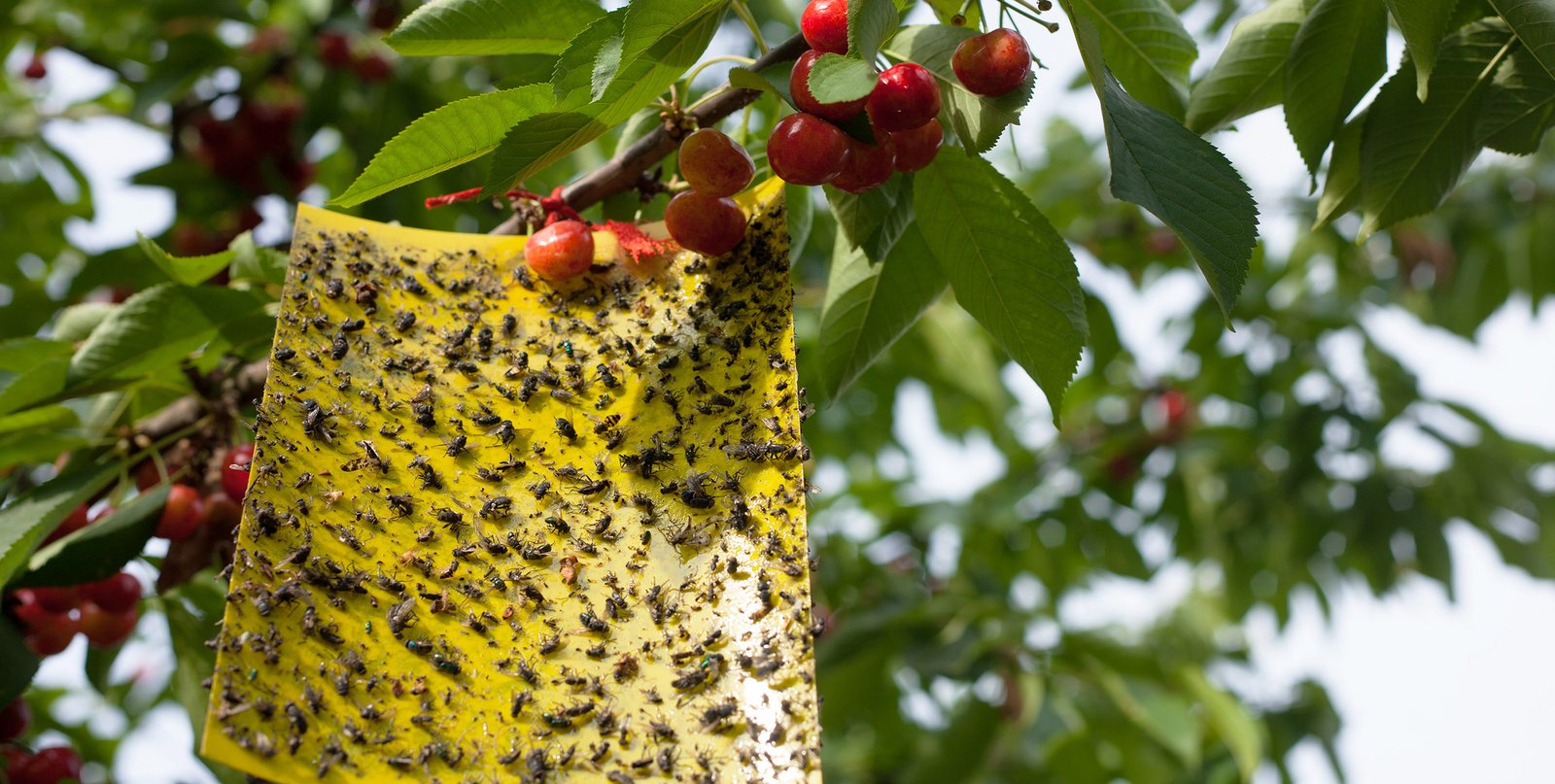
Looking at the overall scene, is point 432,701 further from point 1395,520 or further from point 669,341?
point 1395,520

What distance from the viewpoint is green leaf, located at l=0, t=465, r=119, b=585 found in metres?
1.05

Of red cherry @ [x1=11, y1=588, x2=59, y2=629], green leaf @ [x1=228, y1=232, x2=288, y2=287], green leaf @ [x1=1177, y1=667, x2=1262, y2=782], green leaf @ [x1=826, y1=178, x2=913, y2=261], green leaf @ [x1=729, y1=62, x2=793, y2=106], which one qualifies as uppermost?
green leaf @ [x1=729, y1=62, x2=793, y2=106]

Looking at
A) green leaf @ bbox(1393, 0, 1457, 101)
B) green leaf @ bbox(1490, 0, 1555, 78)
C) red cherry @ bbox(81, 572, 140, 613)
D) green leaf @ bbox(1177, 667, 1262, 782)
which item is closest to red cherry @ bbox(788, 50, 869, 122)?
green leaf @ bbox(1393, 0, 1457, 101)

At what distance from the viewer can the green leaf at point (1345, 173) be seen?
38.5 inches

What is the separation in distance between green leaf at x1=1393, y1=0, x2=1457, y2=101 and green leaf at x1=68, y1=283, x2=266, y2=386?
1.08 meters

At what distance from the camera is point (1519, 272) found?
337 cm

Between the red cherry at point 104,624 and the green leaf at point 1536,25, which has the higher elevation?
the green leaf at point 1536,25

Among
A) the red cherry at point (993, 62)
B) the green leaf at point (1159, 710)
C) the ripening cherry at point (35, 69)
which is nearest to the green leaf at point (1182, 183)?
the red cherry at point (993, 62)

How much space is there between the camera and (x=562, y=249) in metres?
0.81

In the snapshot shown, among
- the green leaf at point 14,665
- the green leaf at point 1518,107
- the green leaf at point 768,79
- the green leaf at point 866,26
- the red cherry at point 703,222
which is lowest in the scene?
the green leaf at point 14,665

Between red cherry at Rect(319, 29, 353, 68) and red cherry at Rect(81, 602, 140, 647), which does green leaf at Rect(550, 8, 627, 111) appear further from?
red cherry at Rect(319, 29, 353, 68)

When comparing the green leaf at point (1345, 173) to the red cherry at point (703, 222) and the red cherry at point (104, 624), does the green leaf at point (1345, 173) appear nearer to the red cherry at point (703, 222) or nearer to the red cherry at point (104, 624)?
the red cherry at point (703, 222)

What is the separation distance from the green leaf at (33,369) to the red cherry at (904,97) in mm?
918

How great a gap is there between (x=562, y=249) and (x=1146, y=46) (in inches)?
21.7
